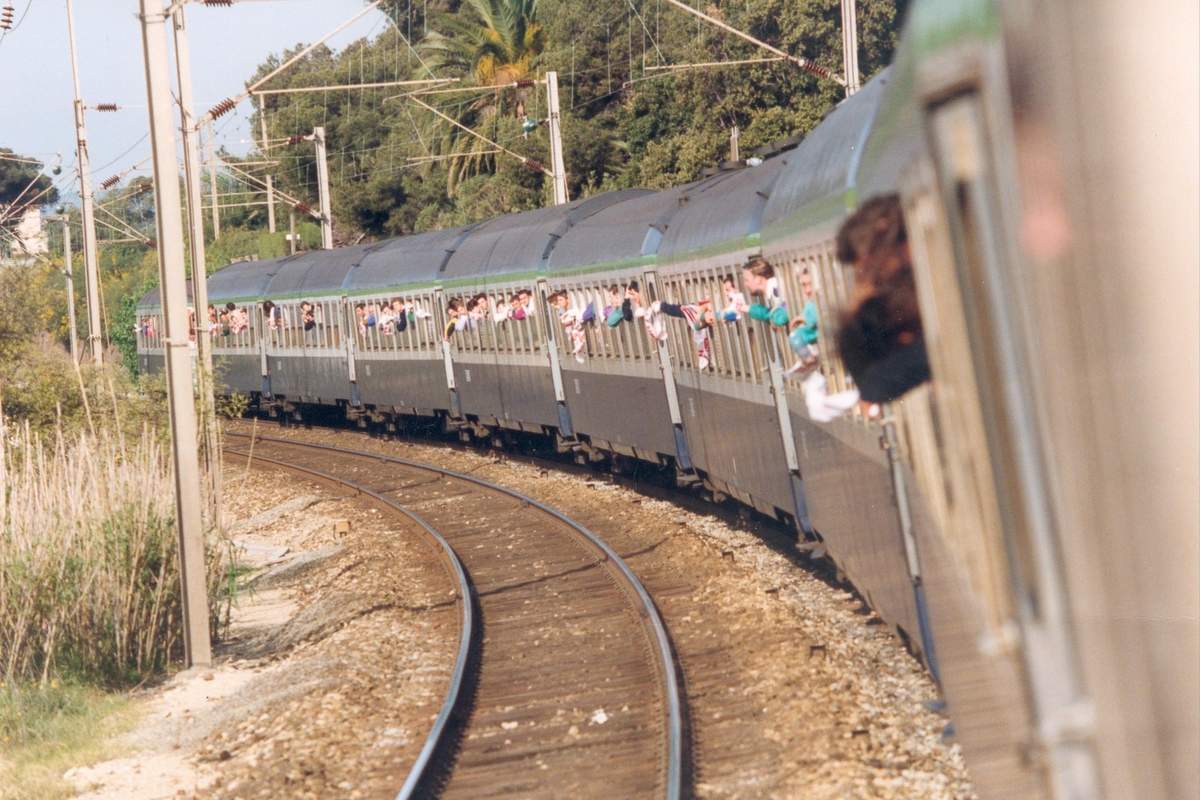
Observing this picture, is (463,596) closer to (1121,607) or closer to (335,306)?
(1121,607)

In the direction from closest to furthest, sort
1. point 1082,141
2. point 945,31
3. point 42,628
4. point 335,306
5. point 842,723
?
1. point 1082,141
2. point 945,31
3. point 842,723
4. point 42,628
5. point 335,306

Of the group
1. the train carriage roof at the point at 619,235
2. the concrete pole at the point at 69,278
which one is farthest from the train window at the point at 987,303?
the concrete pole at the point at 69,278

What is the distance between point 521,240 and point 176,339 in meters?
11.5

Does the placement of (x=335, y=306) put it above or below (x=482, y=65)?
below

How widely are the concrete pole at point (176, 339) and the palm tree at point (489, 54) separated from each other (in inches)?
1674

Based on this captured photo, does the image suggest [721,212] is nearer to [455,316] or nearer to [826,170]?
[826,170]

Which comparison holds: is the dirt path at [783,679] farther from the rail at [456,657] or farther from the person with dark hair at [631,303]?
the person with dark hair at [631,303]

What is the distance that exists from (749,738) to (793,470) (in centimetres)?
365

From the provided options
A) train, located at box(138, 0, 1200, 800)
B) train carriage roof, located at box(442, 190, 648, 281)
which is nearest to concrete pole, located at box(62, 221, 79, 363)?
train carriage roof, located at box(442, 190, 648, 281)

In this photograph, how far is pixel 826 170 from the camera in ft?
25.0

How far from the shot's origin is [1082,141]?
5.90 feet

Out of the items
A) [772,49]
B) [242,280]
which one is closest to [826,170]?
[772,49]

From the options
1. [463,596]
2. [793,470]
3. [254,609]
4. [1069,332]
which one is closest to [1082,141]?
[1069,332]

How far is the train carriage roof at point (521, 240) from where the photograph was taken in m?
21.7
